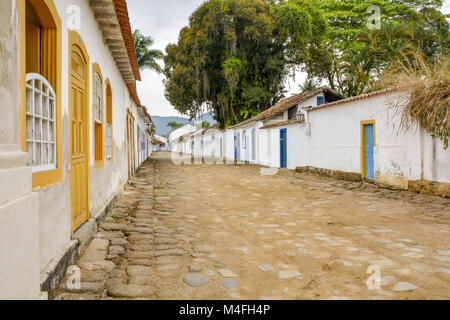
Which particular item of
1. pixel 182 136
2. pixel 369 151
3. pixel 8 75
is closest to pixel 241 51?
pixel 369 151

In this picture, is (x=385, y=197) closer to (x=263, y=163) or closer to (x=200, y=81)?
(x=263, y=163)

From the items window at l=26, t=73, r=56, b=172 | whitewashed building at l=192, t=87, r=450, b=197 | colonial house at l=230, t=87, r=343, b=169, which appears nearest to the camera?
window at l=26, t=73, r=56, b=172

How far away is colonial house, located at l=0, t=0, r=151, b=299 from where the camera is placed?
1.93 m

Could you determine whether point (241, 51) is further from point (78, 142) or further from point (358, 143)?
point (78, 142)

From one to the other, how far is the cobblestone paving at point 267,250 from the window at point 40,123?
110cm

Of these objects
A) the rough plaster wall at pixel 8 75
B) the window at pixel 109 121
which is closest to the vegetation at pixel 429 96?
the window at pixel 109 121

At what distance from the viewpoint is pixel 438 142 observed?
26.2 ft

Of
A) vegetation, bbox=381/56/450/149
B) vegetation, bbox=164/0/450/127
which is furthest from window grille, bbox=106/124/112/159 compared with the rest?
vegetation, bbox=164/0/450/127

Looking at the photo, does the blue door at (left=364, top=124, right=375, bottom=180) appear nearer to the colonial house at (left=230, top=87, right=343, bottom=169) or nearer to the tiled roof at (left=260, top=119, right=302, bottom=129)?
the colonial house at (left=230, top=87, right=343, bottom=169)

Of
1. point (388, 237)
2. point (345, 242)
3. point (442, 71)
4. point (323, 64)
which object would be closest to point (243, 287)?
point (345, 242)

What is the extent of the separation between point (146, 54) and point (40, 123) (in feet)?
76.9

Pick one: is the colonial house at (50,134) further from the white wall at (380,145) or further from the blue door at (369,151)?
the blue door at (369,151)

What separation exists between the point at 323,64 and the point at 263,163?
9.69 meters

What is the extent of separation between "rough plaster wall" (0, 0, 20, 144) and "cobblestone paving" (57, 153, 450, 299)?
1.45m
